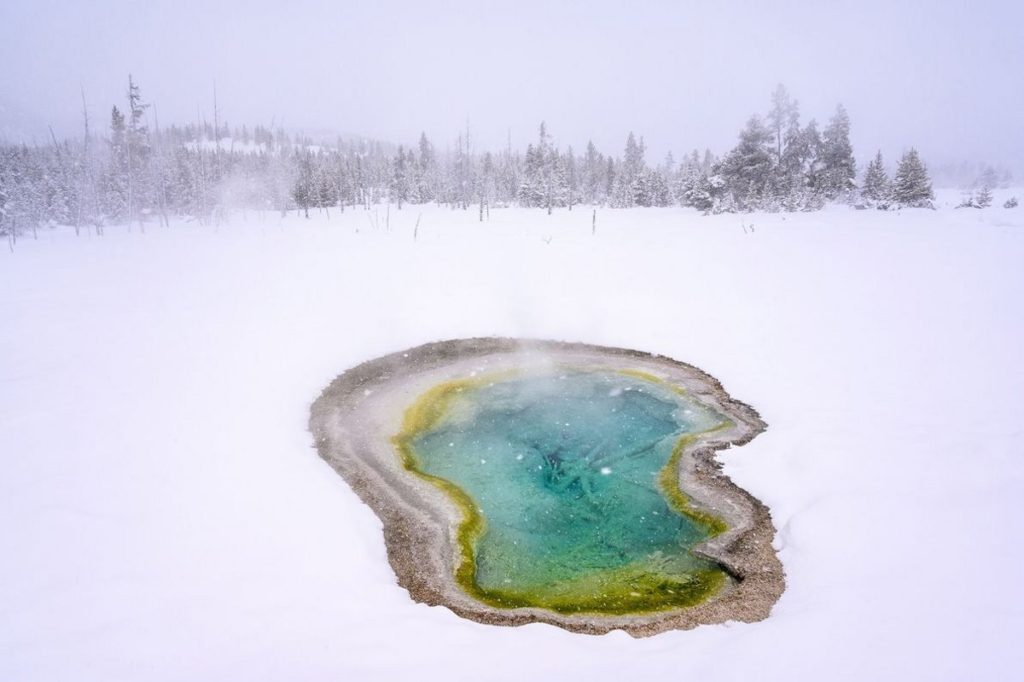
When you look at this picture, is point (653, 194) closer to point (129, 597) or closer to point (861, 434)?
point (861, 434)

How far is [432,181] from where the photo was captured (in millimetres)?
92875

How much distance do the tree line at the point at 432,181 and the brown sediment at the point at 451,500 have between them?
30498 mm

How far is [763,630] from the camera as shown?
22.6ft

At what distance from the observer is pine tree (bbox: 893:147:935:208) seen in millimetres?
37938

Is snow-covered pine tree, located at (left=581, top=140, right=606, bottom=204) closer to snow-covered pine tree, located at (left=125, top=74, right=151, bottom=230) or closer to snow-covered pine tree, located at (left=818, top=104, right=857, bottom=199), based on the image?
snow-covered pine tree, located at (left=818, top=104, right=857, bottom=199)

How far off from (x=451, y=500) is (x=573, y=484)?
3.00 meters

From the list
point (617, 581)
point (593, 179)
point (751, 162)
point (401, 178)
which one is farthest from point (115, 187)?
point (617, 581)

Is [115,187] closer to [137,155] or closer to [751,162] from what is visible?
[137,155]

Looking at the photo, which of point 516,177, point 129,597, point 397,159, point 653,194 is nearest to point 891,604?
point 129,597

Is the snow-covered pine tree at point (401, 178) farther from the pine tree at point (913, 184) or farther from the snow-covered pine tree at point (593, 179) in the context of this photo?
the pine tree at point (913, 184)

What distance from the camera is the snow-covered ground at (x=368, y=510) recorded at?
6355mm

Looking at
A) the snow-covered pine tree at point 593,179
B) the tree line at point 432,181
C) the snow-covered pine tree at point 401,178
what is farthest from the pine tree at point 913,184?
the snow-covered pine tree at point 401,178

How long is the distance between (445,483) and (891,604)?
8.35 metres

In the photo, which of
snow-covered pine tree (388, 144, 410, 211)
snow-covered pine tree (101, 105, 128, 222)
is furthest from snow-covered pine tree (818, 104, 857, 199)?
snow-covered pine tree (101, 105, 128, 222)
